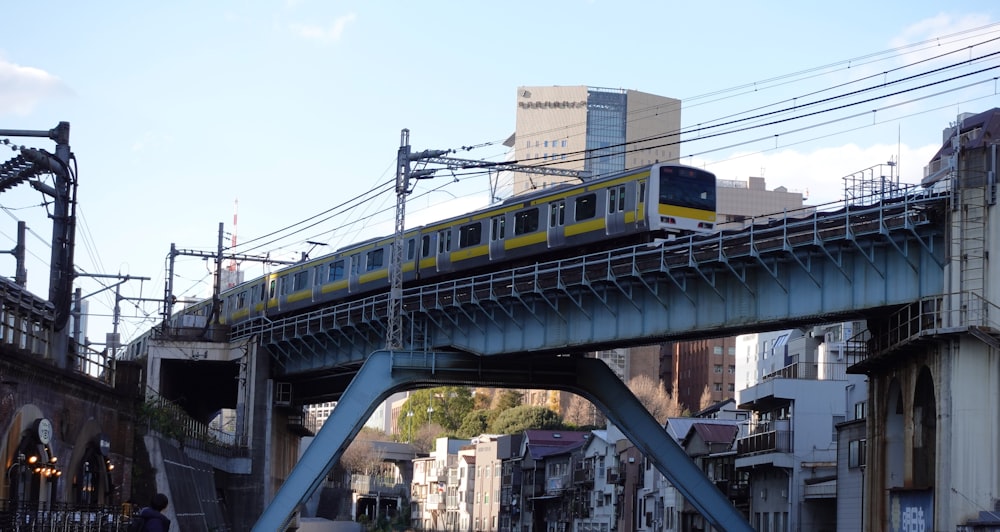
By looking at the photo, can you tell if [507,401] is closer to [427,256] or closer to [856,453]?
[427,256]

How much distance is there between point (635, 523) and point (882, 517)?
4424 centimetres

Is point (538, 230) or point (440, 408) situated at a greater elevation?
point (538, 230)

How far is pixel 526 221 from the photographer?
162 feet

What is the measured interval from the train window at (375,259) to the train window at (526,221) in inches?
381

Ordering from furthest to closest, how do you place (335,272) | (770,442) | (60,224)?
(335,272)
(770,442)
(60,224)

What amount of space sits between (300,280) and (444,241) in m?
13.7

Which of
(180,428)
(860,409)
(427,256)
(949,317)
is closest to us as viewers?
(949,317)

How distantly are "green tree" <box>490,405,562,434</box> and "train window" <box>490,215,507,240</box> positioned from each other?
82898mm

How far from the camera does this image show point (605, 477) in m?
86.9

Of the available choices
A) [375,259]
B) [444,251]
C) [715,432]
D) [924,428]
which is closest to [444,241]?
[444,251]

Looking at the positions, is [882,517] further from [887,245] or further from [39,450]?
[39,450]

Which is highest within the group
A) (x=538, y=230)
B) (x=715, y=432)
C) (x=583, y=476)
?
(x=538, y=230)

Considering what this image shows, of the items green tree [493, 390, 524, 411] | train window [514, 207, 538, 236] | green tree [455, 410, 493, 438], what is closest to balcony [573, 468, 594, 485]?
train window [514, 207, 538, 236]

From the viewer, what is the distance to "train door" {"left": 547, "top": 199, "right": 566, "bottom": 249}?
47562mm
